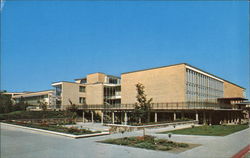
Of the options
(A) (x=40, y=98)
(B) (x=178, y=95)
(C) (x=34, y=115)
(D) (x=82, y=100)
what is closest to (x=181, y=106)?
(B) (x=178, y=95)

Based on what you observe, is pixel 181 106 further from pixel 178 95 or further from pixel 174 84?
pixel 174 84

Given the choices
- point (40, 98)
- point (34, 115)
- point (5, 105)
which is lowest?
point (34, 115)

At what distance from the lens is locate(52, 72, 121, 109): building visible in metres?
39.9

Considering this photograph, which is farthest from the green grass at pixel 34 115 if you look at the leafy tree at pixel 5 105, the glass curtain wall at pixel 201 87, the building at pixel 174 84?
A: the glass curtain wall at pixel 201 87

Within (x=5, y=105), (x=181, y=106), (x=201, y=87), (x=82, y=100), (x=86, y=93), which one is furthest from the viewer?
(x=86, y=93)

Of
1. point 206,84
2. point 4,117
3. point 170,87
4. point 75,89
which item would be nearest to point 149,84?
point 170,87

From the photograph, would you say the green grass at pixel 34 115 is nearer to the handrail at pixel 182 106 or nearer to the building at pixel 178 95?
the building at pixel 178 95

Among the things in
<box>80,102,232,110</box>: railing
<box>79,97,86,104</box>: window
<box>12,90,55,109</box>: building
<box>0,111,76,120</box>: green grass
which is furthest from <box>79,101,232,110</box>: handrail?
<box>12,90,55,109</box>: building

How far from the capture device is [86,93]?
44.4 metres

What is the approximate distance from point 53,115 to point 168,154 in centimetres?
2852

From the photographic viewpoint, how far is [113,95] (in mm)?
42688

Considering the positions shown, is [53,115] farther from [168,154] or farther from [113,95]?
[168,154]

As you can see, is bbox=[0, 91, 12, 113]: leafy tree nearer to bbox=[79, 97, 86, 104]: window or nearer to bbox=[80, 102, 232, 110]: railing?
bbox=[79, 97, 86, 104]: window

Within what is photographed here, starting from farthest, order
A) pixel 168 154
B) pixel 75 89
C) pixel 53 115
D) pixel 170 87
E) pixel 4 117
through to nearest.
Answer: pixel 75 89
pixel 53 115
pixel 170 87
pixel 4 117
pixel 168 154
